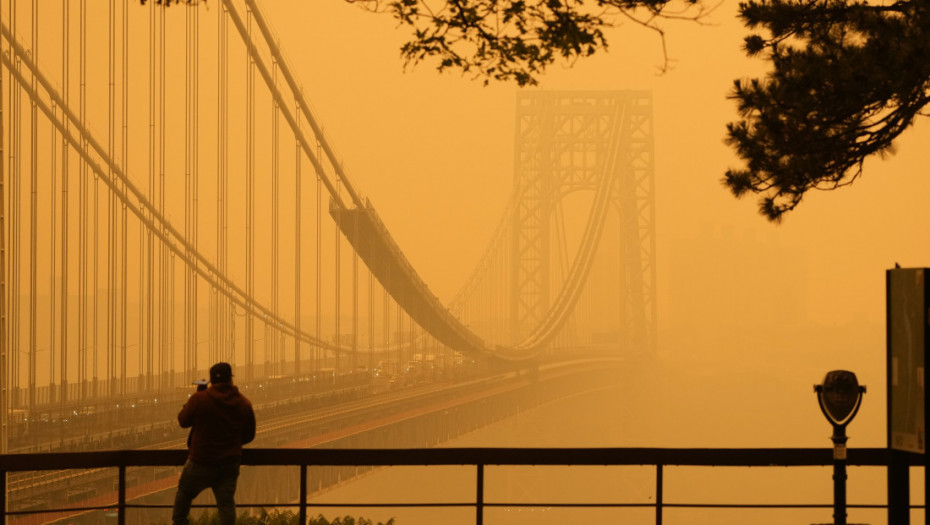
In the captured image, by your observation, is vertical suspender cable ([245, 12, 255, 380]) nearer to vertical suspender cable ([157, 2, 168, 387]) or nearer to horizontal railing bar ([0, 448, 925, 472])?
vertical suspender cable ([157, 2, 168, 387])

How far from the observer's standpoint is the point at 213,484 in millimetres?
4738

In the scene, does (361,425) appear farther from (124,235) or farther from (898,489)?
(898,489)

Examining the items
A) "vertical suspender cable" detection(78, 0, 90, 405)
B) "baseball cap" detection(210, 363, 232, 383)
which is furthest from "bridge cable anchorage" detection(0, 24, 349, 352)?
"baseball cap" detection(210, 363, 232, 383)

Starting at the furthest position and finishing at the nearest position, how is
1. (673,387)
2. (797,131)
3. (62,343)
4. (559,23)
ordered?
(673,387)
(62,343)
(797,131)
(559,23)

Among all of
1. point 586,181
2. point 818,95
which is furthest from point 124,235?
point 586,181

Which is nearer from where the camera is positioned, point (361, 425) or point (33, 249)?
point (33, 249)

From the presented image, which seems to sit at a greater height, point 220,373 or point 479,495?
point 220,373

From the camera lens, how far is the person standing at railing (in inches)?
184

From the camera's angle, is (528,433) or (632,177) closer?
(528,433)

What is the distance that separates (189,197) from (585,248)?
35.8m

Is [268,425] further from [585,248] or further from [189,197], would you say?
[585,248]

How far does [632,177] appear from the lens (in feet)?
222

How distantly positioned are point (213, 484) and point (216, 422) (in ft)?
0.79

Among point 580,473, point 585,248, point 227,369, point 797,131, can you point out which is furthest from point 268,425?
point 585,248
